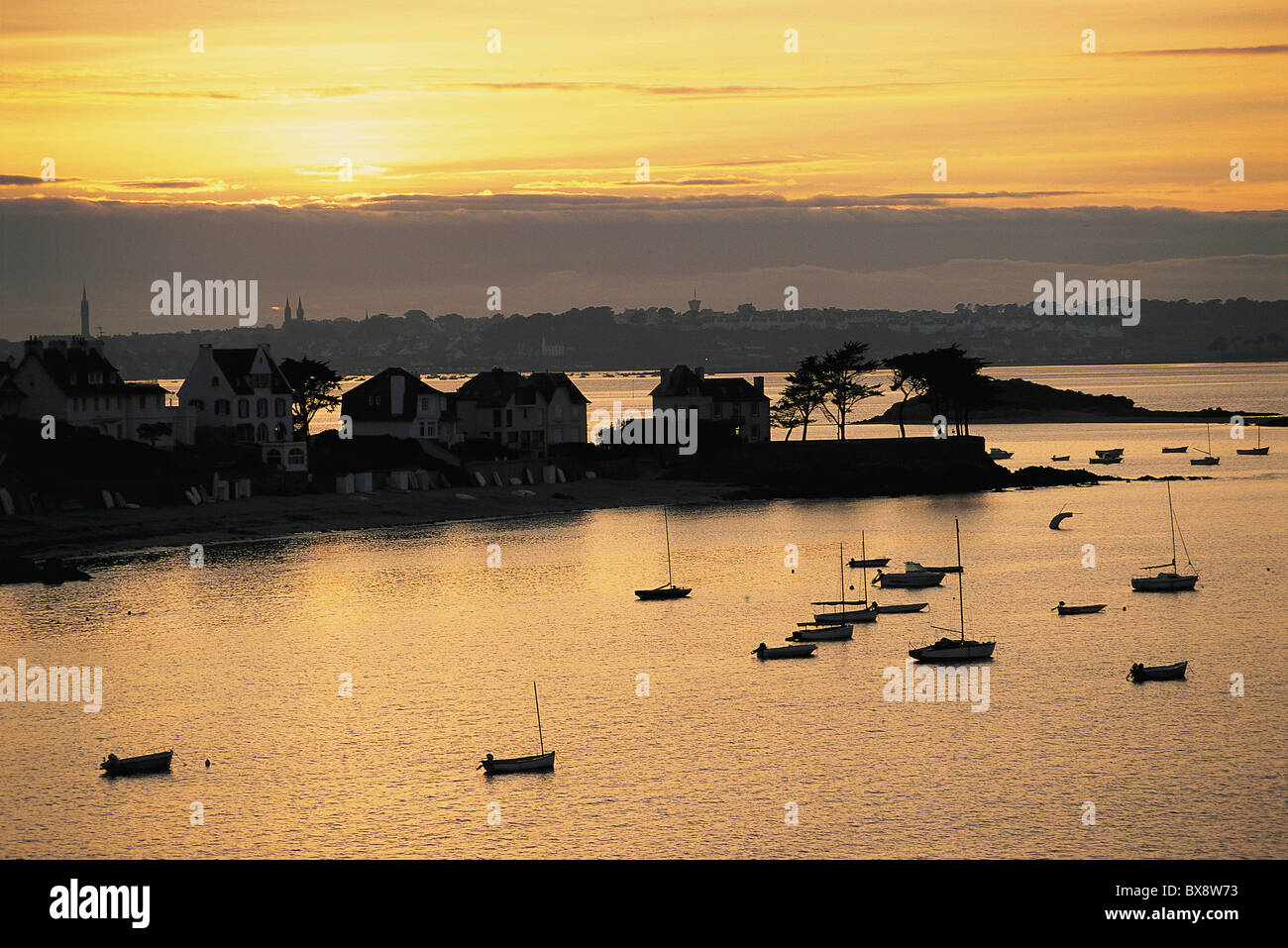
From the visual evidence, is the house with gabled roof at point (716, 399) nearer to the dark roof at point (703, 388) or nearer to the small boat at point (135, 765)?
the dark roof at point (703, 388)

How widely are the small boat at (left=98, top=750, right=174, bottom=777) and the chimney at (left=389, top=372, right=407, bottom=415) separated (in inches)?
2847

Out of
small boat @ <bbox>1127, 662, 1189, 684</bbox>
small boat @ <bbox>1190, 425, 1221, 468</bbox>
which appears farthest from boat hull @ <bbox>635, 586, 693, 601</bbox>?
small boat @ <bbox>1190, 425, 1221, 468</bbox>

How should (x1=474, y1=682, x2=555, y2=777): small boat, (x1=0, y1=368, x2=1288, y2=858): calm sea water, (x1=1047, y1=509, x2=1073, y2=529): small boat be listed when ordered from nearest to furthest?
1. (x1=0, y1=368, x2=1288, y2=858): calm sea water
2. (x1=474, y1=682, x2=555, y2=777): small boat
3. (x1=1047, y1=509, x2=1073, y2=529): small boat

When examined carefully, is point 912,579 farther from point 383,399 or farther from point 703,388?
point 703,388

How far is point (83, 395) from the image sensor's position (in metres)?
93.6

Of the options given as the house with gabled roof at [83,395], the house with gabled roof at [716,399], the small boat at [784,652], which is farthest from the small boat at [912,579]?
the house with gabled roof at [83,395]

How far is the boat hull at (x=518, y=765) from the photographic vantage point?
120 ft

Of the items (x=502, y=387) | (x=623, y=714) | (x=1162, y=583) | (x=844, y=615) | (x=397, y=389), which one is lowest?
(x=623, y=714)

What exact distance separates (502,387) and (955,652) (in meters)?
68.7

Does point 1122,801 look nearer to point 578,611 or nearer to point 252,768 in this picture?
point 252,768

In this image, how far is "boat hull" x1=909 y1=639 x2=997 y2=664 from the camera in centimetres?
5228

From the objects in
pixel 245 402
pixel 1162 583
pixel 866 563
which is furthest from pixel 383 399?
pixel 1162 583

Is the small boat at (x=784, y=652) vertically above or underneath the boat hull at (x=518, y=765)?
above

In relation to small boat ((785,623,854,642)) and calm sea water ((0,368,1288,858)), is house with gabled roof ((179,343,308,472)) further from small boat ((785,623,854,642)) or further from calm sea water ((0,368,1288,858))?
small boat ((785,623,854,642))
